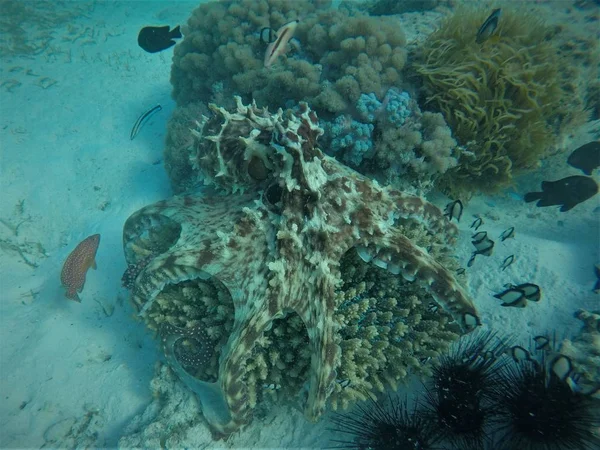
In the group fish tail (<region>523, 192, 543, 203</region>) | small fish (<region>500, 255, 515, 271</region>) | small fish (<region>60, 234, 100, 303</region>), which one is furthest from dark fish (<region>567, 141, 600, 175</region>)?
small fish (<region>60, 234, 100, 303</region>)

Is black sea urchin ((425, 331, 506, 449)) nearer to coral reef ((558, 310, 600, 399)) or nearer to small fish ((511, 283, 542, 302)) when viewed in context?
coral reef ((558, 310, 600, 399))

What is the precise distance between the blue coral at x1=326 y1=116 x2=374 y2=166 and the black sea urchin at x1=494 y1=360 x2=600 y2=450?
3.30 meters

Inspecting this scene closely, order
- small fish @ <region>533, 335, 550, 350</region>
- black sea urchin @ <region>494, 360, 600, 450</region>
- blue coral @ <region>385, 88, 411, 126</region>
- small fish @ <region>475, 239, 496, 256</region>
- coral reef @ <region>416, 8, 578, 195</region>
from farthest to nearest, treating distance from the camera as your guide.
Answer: coral reef @ <region>416, 8, 578, 195</region> < blue coral @ <region>385, 88, 411, 126</region> < small fish @ <region>475, 239, 496, 256</region> < small fish @ <region>533, 335, 550, 350</region> < black sea urchin @ <region>494, 360, 600, 450</region>

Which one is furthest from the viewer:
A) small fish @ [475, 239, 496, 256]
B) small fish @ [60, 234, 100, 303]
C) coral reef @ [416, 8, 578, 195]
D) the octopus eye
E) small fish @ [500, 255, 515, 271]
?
small fish @ [60, 234, 100, 303]

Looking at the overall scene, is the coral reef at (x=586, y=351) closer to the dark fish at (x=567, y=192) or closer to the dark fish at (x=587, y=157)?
the dark fish at (x=567, y=192)

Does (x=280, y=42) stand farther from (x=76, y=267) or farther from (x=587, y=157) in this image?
(x=587, y=157)

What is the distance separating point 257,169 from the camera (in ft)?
12.7

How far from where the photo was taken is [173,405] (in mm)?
4270

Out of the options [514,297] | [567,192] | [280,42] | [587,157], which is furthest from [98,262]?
[587,157]

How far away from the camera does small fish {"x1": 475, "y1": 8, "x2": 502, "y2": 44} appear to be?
15.3 feet

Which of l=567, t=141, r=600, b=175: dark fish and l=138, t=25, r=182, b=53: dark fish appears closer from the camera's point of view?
l=567, t=141, r=600, b=175: dark fish

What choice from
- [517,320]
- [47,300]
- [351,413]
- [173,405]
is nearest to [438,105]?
[517,320]

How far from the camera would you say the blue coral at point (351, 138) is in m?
4.78

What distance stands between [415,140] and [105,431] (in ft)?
20.0
